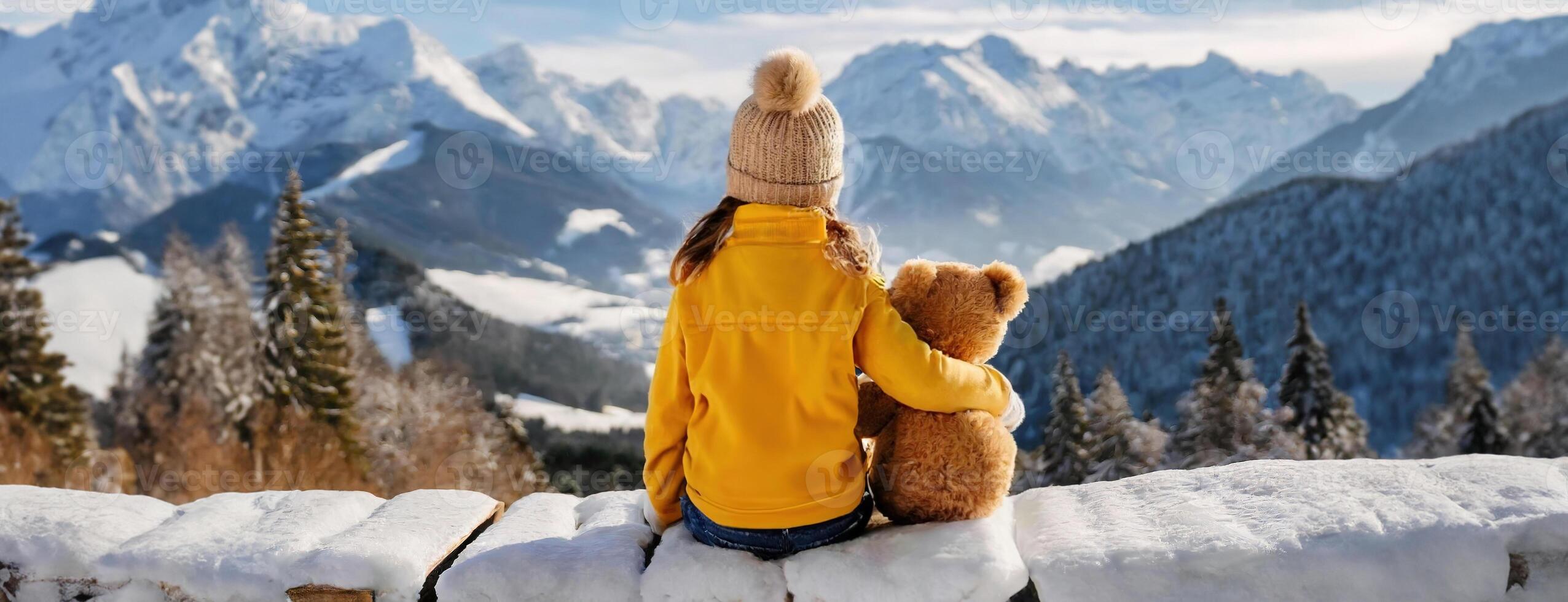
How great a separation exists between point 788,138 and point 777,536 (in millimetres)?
1374

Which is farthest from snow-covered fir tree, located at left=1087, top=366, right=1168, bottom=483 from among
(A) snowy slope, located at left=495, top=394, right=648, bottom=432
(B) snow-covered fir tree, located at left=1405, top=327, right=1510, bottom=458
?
(A) snowy slope, located at left=495, top=394, right=648, bottom=432

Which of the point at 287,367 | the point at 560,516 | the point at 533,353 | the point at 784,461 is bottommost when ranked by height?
the point at 533,353

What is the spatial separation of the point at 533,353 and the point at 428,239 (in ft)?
350

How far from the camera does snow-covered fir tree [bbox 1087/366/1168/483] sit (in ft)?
95.8

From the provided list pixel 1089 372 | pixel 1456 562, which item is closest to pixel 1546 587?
pixel 1456 562

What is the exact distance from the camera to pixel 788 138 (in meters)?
3.30

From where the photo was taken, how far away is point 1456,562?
3.18 metres

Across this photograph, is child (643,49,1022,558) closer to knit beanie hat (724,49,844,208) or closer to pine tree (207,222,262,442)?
knit beanie hat (724,49,844,208)

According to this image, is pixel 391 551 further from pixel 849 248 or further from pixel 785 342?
pixel 849 248

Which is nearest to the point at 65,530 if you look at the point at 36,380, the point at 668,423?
the point at 668,423

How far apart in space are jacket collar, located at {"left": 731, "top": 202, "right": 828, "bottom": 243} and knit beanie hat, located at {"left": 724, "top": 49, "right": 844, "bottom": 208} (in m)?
0.06

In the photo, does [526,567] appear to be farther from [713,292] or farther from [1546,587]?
[1546,587]

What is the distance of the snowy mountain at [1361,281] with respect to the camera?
89312mm

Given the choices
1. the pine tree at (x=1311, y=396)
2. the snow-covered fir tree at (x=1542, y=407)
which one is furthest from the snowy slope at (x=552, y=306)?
the pine tree at (x=1311, y=396)
